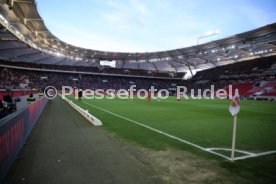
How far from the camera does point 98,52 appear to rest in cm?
7406

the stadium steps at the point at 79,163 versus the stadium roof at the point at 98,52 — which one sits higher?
the stadium roof at the point at 98,52

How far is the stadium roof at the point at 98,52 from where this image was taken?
32.2m

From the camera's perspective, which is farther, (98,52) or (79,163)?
(98,52)

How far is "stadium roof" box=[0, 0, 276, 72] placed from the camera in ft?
106

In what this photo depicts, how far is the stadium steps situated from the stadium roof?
995 inches

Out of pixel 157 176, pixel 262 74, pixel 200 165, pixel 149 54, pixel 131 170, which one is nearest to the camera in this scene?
pixel 157 176

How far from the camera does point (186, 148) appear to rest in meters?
6.11

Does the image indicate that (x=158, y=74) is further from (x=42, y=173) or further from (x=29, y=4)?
(x=42, y=173)

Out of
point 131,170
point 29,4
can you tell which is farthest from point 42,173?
point 29,4

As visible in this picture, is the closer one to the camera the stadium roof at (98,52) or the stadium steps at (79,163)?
the stadium steps at (79,163)

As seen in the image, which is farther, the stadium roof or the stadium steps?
the stadium roof

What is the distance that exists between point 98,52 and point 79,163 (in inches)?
2850

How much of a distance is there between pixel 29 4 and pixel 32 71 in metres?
45.3

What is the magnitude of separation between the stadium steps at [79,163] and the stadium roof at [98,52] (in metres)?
25.3
